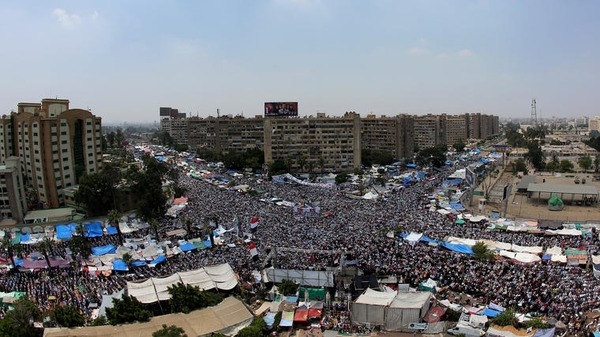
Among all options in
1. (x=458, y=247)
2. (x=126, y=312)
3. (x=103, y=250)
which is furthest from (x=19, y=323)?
(x=458, y=247)

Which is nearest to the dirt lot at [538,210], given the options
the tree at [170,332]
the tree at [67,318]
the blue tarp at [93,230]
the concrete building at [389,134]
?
the blue tarp at [93,230]

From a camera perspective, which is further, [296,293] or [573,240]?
[573,240]

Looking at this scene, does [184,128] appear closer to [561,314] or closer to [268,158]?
[268,158]

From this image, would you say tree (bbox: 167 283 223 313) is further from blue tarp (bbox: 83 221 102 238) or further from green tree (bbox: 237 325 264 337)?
blue tarp (bbox: 83 221 102 238)


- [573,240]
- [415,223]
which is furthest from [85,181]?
[573,240]

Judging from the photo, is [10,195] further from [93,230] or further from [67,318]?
[67,318]

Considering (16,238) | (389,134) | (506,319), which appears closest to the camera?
(506,319)

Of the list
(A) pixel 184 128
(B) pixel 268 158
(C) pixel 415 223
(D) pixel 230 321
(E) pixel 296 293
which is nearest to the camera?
(D) pixel 230 321
